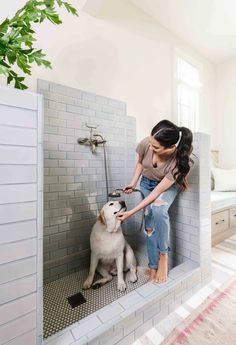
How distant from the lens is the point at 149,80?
2193 mm

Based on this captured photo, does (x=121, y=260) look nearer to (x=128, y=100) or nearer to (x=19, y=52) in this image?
(x=19, y=52)

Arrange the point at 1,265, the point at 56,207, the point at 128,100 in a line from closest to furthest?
the point at 1,265, the point at 56,207, the point at 128,100

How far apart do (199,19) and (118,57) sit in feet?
4.09

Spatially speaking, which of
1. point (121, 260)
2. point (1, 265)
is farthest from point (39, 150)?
point (121, 260)

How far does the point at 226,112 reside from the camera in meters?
3.24

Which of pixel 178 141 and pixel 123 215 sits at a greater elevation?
pixel 178 141

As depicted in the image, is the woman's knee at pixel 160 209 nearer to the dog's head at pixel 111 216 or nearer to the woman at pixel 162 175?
the woman at pixel 162 175

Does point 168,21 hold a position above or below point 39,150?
above

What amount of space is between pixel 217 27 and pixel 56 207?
9.72ft

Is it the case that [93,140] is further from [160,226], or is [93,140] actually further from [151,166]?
[160,226]

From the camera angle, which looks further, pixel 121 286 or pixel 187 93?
pixel 187 93

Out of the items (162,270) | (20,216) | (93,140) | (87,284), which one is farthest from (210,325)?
(93,140)

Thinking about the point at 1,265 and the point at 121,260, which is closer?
the point at 1,265

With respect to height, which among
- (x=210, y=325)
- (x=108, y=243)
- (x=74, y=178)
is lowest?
(x=210, y=325)
